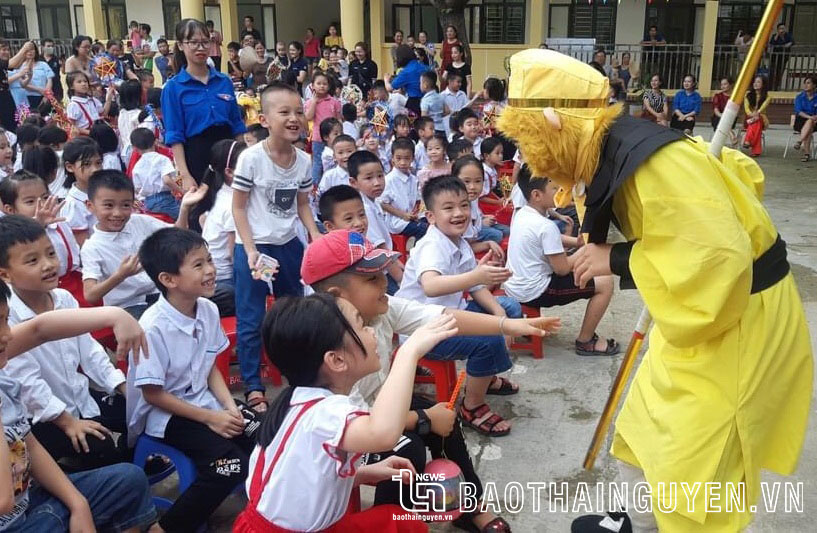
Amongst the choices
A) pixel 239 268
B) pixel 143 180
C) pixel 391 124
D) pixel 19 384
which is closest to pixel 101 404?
pixel 19 384

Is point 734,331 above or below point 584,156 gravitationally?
below

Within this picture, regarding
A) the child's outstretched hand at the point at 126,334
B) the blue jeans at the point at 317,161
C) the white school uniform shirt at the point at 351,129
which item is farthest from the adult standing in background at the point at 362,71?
the child's outstretched hand at the point at 126,334

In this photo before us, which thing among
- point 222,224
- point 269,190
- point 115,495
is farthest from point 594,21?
point 115,495

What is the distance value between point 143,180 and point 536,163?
4.35 m

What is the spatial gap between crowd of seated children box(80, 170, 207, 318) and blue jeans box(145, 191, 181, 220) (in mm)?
1846

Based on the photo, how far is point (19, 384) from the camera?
2.34 m

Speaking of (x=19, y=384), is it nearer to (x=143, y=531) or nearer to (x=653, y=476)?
(x=143, y=531)

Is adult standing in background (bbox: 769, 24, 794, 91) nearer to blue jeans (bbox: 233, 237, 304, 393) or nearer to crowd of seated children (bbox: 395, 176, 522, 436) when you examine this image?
crowd of seated children (bbox: 395, 176, 522, 436)

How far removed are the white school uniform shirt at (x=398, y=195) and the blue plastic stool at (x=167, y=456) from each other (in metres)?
3.15

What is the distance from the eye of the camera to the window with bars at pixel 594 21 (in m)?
17.3

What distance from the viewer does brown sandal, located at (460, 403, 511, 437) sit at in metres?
3.34

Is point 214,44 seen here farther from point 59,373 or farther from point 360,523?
point 360,523

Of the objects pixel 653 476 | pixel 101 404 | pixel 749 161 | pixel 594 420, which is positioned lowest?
pixel 594 420

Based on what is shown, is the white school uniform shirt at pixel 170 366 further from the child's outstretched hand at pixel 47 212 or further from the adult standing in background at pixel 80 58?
the adult standing in background at pixel 80 58
